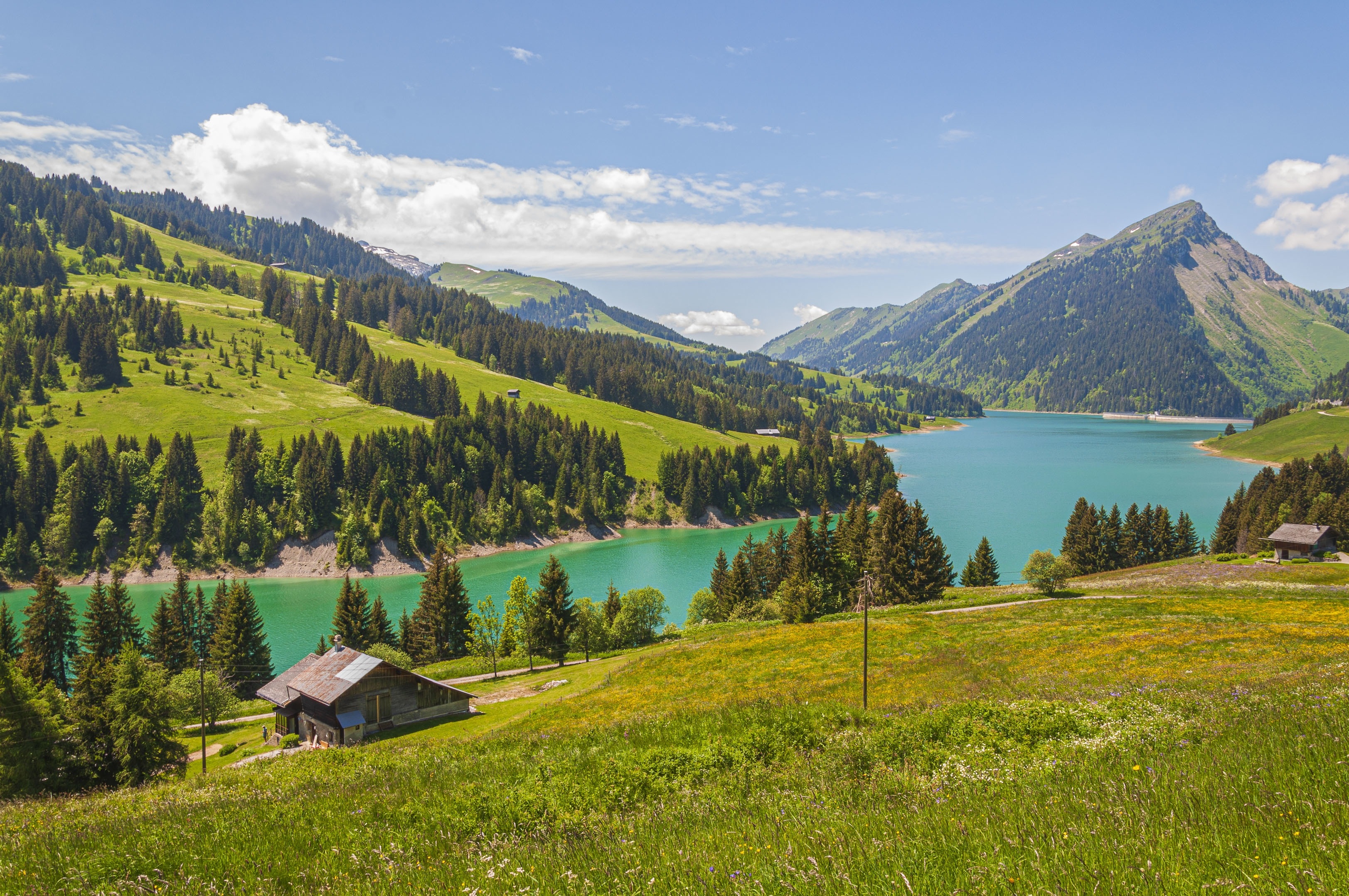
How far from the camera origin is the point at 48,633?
64062mm

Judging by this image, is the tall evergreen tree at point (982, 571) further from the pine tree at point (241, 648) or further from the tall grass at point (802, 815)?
the pine tree at point (241, 648)

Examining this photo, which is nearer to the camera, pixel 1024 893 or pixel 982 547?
pixel 1024 893

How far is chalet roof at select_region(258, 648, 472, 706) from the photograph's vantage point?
42.1m

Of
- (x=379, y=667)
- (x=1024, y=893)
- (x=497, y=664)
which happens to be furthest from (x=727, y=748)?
(x=497, y=664)

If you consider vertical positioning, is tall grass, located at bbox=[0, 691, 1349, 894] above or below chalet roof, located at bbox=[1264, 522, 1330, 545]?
above

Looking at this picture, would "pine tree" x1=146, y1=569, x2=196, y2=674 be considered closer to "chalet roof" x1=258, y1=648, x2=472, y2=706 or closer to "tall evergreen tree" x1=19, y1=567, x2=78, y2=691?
"tall evergreen tree" x1=19, y1=567, x2=78, y2=691

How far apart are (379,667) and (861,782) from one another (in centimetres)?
4242

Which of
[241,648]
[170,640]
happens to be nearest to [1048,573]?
[241,648]

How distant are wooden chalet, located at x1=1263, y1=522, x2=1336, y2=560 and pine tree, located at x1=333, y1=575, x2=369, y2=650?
101811 millimetres

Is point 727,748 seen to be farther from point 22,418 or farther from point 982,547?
point 22,418

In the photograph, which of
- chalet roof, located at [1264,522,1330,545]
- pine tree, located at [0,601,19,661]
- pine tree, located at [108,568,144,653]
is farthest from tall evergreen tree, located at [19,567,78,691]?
chalet roof, located at [1264,522,1330,545]

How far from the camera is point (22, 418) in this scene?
5581 inches

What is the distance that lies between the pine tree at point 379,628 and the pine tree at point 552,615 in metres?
18.5

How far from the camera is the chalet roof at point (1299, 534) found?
238ft
